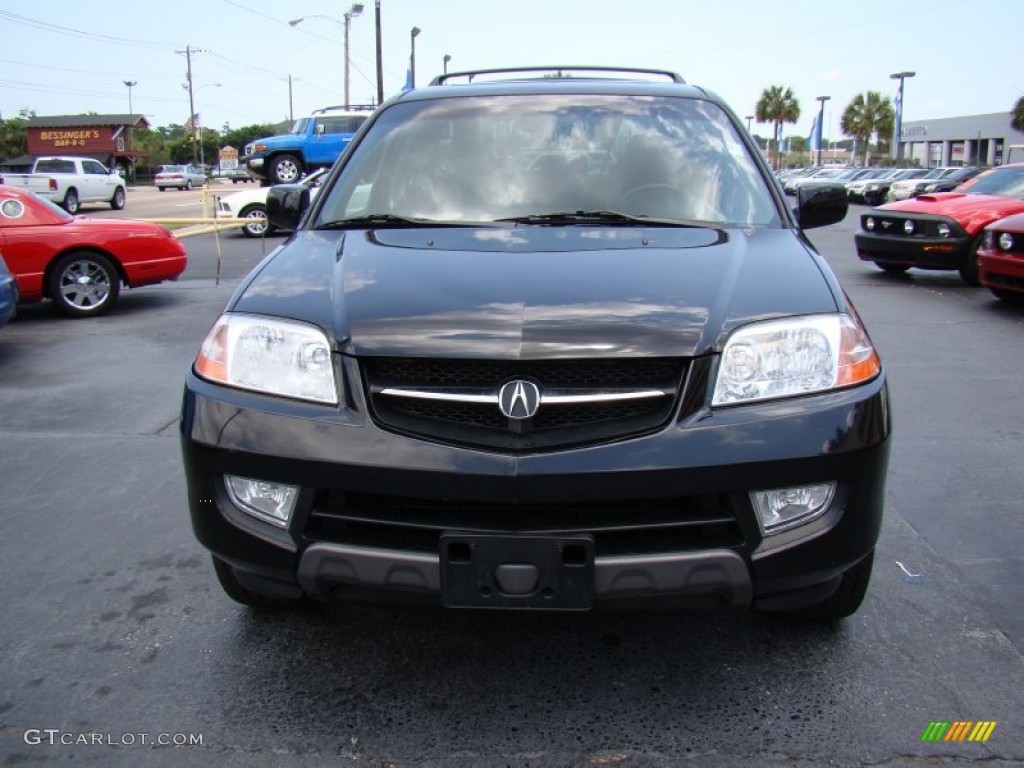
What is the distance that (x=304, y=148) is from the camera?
78.3 feet

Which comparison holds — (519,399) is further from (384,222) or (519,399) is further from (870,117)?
(870,117)

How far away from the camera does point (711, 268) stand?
2.69m

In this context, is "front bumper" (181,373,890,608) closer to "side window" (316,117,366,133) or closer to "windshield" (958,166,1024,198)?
"windshield" (958,166,1024,198)

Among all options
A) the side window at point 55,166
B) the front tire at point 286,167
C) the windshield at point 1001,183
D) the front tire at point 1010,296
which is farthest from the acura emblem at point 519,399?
the side window at point 55,166

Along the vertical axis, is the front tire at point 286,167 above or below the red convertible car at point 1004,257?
above

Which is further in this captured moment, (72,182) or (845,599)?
(72,182)

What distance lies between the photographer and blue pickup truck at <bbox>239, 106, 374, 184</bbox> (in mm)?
23875

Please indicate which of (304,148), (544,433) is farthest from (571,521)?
(304,148)

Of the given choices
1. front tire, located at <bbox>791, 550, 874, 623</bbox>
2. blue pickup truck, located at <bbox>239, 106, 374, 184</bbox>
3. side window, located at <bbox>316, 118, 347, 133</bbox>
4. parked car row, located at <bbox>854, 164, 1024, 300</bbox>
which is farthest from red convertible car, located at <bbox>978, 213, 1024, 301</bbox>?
side window, located at <bbox>316, 118, 347, 133</bbox>

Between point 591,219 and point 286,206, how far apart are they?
1.45 meters

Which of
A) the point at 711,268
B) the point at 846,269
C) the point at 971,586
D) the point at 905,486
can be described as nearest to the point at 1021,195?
the point at 846,269

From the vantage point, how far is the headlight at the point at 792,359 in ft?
7.73

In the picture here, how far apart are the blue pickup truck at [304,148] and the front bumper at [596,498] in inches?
888

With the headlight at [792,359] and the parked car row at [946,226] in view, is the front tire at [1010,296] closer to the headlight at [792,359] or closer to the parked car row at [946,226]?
the parked car row at [946,226]
